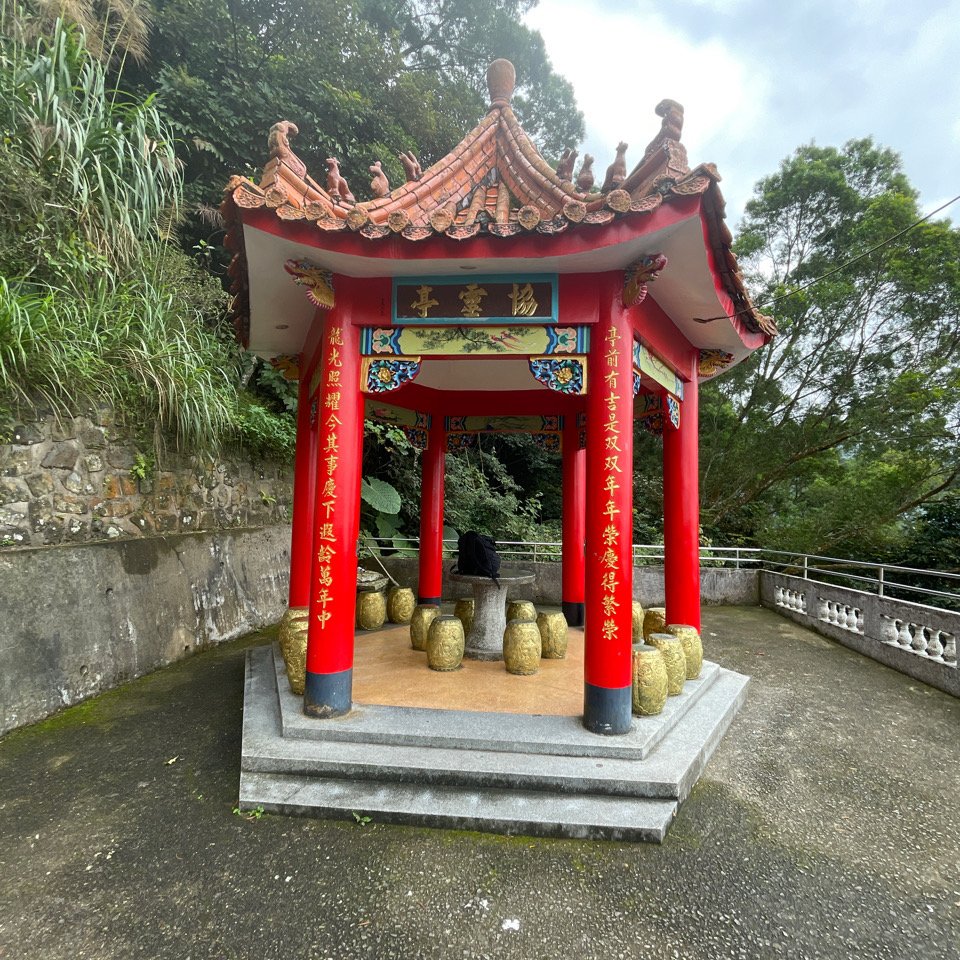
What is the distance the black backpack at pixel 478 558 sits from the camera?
17.6ft

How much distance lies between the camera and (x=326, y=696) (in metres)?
3.82

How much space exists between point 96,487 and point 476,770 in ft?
15.4

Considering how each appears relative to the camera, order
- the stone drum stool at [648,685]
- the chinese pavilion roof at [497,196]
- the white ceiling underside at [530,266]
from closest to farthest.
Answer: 1. the chinese pavilion roof at [497,196]
2. the white ceiling underside at [530,266]
3. the stone drum stool at [648,685]

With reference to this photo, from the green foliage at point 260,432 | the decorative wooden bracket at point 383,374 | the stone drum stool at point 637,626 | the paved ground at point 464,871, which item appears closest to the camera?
the paved ground at point 464,871

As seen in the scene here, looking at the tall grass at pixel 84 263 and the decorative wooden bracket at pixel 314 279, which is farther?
the tall grass at pixel 84 263

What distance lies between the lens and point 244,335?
5469 millimetres

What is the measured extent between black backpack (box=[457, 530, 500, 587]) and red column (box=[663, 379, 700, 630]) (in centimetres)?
164

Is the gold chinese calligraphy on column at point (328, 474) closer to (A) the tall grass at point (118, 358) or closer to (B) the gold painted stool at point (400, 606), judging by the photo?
(A) the tall grass at point (118, 358)

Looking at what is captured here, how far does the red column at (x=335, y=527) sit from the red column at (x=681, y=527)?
114 inches

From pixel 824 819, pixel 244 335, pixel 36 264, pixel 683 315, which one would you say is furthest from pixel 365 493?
pixel 824 819

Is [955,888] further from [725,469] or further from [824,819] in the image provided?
[725,469]

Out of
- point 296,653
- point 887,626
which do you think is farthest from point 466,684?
point 887,626

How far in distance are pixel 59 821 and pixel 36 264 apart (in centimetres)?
503

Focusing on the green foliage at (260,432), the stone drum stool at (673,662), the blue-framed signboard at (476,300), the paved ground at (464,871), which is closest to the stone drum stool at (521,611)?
the stone drum stool at (673,662)
